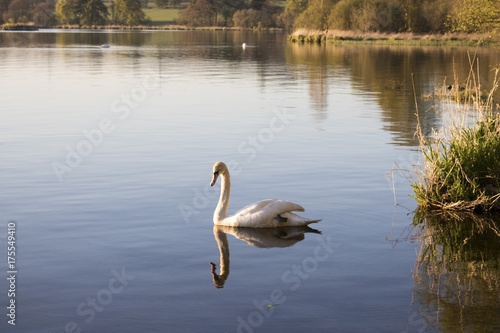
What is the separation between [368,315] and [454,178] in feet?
15.3

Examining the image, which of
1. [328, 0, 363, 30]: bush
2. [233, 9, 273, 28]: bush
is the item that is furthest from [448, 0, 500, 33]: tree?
[233, 9, 273, 28]: bush

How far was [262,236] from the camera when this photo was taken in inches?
387

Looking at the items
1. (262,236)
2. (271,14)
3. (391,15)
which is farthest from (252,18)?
(262,236)

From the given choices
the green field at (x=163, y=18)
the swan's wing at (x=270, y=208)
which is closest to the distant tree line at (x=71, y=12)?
the green field at (x=163, y=18)

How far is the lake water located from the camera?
23.3ft

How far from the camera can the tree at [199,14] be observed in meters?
168

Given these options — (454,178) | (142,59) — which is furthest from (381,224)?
(142,59)

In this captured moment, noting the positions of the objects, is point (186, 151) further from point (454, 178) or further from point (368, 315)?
point (368, 315)

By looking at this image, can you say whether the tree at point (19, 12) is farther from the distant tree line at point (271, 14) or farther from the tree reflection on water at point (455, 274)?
the tree reflection on water at point (455, 274)

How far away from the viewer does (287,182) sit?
42.4 ft

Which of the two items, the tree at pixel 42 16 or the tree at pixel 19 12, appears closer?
the tree at pixel 19 12

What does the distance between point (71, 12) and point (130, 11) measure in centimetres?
1530

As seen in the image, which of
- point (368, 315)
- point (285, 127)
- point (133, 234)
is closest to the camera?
point (368, 315)

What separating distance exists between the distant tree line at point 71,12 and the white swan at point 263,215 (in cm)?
16685
